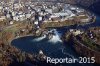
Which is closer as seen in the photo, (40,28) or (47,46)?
(47,46)

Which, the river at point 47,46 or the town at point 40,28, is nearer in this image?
the town at point 40,28

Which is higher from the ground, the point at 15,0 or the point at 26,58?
the point at 26,58

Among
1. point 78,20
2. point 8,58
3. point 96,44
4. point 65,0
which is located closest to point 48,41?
point 96,44

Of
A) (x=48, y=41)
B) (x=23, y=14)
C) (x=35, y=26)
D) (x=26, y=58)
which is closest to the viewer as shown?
(x=26, y=58)

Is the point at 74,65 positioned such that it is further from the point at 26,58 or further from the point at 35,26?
the point at 35,26

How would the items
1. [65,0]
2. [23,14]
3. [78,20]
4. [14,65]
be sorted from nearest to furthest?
[14,65] < [78,20] < [23,14] < [65,0]

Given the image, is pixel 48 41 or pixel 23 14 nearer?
pixel 48 41

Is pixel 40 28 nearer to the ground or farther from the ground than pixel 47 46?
nearer to the ground

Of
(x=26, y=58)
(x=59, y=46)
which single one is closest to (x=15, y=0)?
(x=59, y=46)

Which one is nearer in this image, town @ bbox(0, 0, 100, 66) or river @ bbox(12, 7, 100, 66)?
town @ bbox(0, 0, 100, 66)
